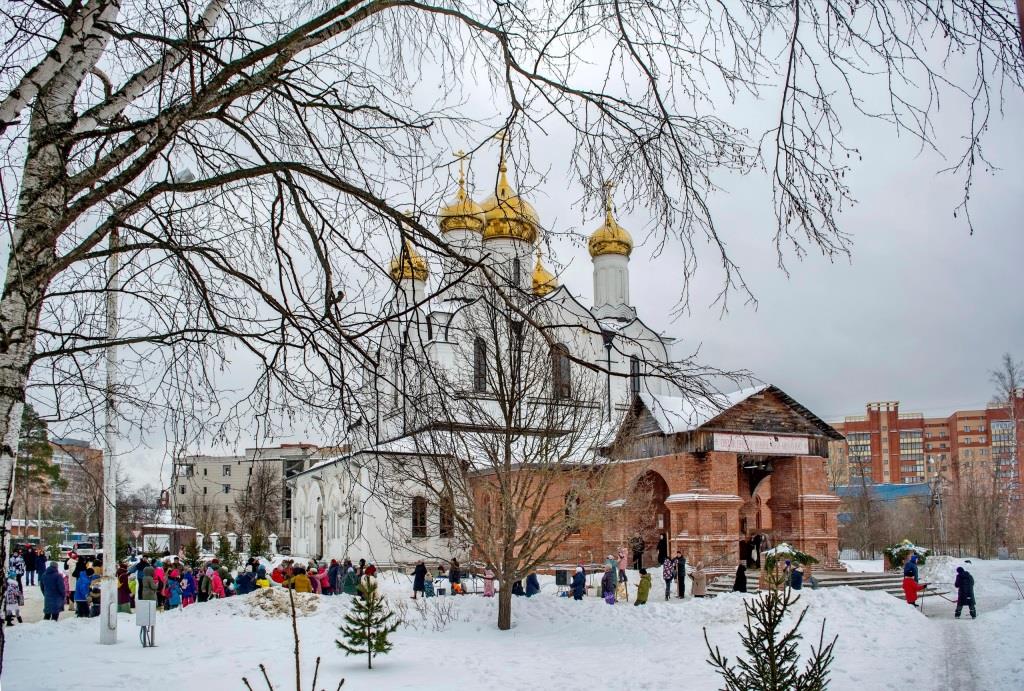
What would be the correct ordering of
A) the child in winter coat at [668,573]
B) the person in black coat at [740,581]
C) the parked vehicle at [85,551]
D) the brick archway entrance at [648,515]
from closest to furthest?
1. the person in black coat at [740,581]
2. the child in winter coat at [668,573]
3. the brick archway entrance at [648,515]
4. the parked vehicle at [85,551]

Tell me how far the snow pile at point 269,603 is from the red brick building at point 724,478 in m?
7.88

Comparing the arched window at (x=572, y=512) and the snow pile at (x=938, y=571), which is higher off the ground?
the arched window at (x=572, y=512)

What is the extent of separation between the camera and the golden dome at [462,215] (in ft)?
18.3

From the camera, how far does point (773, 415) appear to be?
2748 cm

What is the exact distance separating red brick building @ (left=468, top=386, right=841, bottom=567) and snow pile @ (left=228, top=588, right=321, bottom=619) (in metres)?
7.88

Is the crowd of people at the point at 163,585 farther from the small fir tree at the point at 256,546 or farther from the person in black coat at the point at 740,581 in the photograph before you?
the small fir tree at the point at 256,546

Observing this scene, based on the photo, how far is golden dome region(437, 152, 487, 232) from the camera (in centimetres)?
557

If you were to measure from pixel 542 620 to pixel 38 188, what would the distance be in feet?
48.7

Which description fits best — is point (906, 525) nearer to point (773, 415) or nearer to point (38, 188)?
point (773, 415)

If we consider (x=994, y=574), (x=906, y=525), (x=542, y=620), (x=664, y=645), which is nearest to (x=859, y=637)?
(x=664, y=645)

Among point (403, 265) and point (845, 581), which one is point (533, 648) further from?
point (845, 581)

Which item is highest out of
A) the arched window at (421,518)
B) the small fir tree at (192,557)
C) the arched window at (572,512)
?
the arched window at (572,512)

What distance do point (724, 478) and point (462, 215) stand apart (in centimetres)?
2266

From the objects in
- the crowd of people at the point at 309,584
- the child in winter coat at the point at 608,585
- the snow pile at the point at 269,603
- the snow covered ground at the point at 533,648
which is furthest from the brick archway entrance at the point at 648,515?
the snow pile at the point at 269,603
